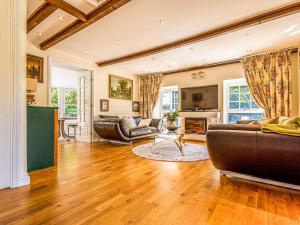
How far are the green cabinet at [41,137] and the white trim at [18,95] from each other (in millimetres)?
575

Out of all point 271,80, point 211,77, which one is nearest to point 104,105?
point 211,77

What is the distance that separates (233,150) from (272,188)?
2.13 ft

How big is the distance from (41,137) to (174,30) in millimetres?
3210

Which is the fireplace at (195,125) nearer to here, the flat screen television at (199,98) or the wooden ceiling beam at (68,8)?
the flat screen television at (199,98)

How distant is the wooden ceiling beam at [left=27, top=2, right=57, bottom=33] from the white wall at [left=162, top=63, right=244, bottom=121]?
16.1 ft

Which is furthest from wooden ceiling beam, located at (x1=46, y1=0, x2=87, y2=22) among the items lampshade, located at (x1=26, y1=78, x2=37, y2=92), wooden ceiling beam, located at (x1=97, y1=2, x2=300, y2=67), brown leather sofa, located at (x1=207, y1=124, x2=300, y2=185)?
brown leather sofa, located at (x1=207, y1=124, x2=300, y2=185)

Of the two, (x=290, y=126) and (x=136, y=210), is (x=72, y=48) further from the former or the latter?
(x=290, y=126)

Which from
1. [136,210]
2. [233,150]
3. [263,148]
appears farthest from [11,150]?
[263,148]

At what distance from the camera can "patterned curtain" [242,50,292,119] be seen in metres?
4.57

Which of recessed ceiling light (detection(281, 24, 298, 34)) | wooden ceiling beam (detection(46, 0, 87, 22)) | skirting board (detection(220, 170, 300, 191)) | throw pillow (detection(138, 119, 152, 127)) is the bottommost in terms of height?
skirting board (detection(220, 170, 300, 191))

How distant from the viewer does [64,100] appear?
737cm

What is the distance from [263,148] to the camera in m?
1.95

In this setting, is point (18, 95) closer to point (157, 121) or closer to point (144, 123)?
point (144, 123)

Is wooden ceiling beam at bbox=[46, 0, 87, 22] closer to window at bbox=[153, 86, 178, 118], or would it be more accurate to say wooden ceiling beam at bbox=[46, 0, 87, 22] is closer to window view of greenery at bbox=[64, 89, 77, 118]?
window at bbox=[153, 86, 178, 118]
